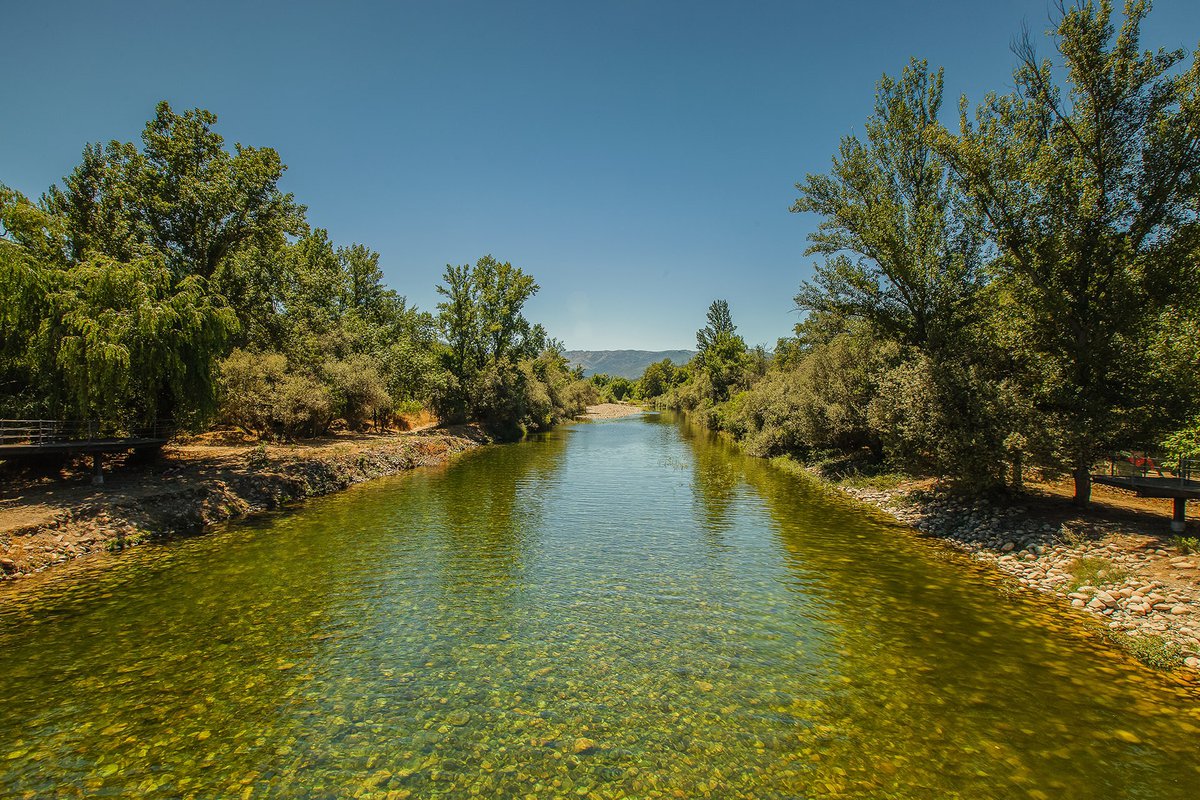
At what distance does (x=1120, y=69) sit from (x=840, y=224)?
10.9 metres

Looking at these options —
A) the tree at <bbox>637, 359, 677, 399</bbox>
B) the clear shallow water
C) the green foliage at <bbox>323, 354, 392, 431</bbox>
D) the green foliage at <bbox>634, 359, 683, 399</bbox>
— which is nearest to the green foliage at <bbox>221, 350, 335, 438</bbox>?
the green foliage at <bbox>323, 354, 392, 431</bbox>

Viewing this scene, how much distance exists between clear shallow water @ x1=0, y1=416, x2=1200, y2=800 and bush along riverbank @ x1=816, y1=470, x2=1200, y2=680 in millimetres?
1144

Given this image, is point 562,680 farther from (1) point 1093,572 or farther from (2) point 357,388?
(2) point 357,388

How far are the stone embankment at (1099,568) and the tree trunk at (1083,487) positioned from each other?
5.13 ft

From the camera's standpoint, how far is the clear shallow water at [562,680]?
24.1ft

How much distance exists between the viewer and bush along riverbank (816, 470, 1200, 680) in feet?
35.7

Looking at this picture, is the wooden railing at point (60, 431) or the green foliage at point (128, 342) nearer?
the wooden railing at point (60, 431)

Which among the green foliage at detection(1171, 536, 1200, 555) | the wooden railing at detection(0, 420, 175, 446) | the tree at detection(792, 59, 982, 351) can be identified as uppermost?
the tree at detection(792, 59, 982, 351)

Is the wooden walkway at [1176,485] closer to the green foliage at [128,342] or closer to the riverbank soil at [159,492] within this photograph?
the riverbank soil at [159,492]

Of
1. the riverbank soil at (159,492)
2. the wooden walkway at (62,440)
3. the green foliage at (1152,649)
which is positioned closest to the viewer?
the green foliage at (1152,649)

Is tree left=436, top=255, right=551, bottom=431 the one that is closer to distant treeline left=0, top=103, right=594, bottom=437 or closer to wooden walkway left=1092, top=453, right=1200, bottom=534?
distant treeline left=0, top=103, right=594, bottom=437

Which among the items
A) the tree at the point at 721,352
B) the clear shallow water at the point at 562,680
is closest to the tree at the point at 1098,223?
the clear shallow water at the point at 562,680

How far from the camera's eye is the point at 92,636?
1117 centimetres

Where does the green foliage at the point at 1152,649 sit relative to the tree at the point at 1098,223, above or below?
below
